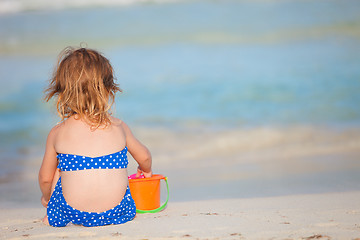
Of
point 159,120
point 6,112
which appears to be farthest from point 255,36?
point 6,112

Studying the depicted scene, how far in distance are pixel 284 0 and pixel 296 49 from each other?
1.46 metres

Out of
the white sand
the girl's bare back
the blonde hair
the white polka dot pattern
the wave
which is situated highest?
the wave

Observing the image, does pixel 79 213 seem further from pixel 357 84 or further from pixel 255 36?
pixel 255 36

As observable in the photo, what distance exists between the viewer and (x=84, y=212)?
2.45 m

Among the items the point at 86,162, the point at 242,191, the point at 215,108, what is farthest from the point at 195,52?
the point at 86,162

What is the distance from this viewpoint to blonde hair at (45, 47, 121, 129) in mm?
2469

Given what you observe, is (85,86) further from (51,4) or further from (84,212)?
(51,4)

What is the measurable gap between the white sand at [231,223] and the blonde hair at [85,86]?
540 millimetres

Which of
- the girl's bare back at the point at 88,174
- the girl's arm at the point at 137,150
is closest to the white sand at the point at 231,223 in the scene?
the girl's bare back at the point at 88,174

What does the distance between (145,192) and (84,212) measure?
17.6 inches

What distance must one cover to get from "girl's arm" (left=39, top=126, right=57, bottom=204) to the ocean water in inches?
246

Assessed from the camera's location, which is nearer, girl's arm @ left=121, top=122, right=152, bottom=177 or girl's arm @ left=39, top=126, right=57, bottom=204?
girl's arm @ left=39, top=126, right=57, bottom=204

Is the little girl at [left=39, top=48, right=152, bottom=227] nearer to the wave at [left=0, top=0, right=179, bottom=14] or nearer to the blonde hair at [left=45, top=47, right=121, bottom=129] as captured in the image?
the blonde hair at [left=45, top=47, right=121, bottom=129]

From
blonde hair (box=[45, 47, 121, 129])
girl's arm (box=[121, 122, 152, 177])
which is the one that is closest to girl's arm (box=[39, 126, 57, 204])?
blonde hair (box=[45, 47, 121, 129])
